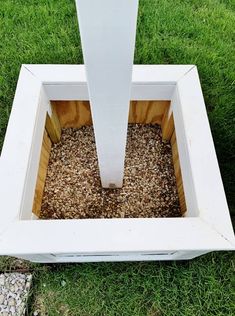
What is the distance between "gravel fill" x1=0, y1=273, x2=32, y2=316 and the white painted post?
0.80m

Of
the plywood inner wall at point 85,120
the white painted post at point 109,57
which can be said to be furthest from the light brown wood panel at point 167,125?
the white painted post at point 109,57

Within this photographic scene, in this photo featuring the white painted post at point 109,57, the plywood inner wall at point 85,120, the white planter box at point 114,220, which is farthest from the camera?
the plywood inner wall at point 85,120

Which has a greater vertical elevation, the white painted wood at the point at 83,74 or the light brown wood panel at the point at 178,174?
the white painted wood at the point at 83,74

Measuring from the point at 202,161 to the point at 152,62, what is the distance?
1.00m

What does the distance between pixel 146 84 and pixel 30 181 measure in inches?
23.6

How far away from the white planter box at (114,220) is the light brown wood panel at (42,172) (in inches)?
5.2

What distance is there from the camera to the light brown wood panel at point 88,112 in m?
1.50

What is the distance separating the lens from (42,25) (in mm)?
2129

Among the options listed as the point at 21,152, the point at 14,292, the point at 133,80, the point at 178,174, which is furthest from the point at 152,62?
the point at 14,292

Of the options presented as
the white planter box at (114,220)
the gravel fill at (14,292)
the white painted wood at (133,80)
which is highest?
the white painted wood at (133,80)

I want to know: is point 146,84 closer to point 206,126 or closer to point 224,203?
point 206,126

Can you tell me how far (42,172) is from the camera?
4.83 feet

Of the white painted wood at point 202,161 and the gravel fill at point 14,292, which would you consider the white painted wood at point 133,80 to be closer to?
A: the white painted wood at point 202,161

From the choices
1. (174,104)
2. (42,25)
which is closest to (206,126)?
(174,104)
